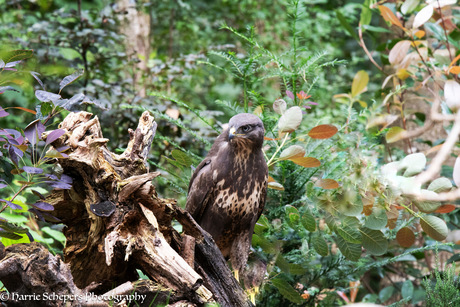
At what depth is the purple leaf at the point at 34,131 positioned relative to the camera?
1.90 m

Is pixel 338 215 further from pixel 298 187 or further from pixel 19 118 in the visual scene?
pixel 19 118

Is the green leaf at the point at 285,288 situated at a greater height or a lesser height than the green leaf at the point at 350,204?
lesser

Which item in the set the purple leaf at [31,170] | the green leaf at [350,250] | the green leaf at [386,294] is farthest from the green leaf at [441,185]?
the purple leaf at [31,170]

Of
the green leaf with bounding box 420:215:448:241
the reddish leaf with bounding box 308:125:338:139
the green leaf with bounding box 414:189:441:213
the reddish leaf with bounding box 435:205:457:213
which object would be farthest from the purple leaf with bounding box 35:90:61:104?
the reddish leaf with bounding box 435:205:457:213

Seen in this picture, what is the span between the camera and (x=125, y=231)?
2.02 metres

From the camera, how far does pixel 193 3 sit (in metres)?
7.12

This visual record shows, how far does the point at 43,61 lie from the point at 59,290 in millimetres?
2835

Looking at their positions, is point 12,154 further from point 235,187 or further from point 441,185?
point 441,185

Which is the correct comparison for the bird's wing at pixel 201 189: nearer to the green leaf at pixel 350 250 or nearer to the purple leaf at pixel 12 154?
the green leaf at pixel 350 250

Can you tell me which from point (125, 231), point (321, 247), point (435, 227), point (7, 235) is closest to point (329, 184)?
point (321, 247)

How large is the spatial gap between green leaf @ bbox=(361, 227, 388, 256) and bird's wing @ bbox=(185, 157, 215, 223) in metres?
0.88

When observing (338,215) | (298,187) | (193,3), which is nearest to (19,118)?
(193,3)

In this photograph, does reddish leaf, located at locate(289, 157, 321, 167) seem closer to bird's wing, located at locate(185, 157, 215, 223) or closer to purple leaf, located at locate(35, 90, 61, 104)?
bird's wing, located at locate(185, 157, 215, 223)

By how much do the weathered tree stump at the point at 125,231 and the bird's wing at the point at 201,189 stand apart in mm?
484
